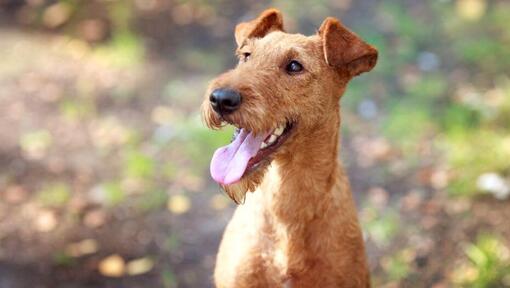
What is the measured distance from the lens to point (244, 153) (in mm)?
3037

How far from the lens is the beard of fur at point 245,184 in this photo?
2.99m

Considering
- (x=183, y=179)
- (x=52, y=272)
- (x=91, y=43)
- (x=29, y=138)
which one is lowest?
(x=52, y=272)

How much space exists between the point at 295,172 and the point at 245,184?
1.07ft

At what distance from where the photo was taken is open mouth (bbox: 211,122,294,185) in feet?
9.80

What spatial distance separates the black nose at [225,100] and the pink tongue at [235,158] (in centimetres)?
21

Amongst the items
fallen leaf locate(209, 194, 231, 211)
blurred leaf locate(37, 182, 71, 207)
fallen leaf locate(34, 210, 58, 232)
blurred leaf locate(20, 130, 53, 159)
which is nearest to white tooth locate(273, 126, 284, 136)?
fallen leaf locate(209, 194, 231, 211)

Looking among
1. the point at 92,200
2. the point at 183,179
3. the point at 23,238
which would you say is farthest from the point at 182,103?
the point at 23,238

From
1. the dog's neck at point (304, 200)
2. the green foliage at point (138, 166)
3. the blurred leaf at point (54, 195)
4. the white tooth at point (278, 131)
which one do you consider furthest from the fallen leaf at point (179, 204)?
the white tooth at point (278, 131)

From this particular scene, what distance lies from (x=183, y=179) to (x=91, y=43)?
241 cm

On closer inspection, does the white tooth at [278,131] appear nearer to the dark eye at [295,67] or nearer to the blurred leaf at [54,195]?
the dark eye at [295,67]

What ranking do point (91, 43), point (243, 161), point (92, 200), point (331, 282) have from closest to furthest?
point (243, 161) → point (331, 282) → point (92, 200) → point (91, 43)

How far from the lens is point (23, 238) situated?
4797mm

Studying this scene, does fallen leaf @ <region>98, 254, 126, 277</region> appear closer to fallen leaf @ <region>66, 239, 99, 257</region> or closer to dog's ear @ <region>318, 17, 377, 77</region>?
fallen leaf @ <region>66, 239, 99, 257</region>

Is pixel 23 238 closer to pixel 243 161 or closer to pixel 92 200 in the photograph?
pixel 92 200
